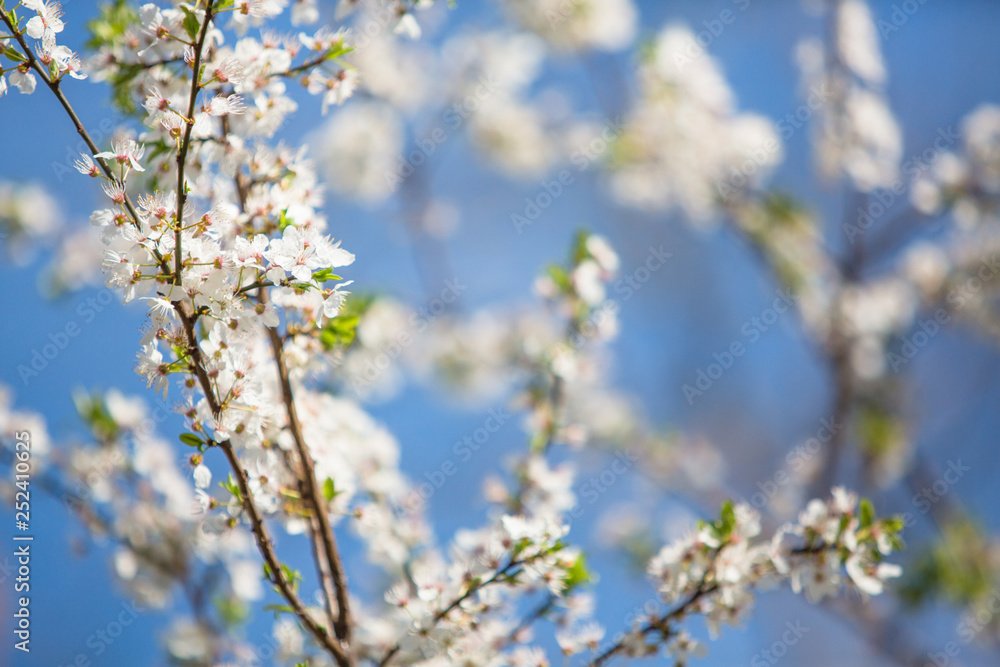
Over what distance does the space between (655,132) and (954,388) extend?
415cm

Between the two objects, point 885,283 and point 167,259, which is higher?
point 885,283

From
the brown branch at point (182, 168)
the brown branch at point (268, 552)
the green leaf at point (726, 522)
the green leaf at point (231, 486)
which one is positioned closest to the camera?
the brown branch at point (182, 168)

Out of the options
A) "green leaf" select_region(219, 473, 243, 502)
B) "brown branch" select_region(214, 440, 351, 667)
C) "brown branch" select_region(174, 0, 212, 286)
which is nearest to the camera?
"brown branch" select_region(174, 0, 212, 286)

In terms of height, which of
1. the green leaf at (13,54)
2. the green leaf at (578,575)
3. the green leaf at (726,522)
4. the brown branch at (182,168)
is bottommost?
the green leaf at (726,522)

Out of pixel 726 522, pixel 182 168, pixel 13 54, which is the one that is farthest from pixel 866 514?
pixel 13 54

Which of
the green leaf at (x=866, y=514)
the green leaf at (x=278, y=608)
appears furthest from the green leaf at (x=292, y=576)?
the green leaf at (x=866, y=514)

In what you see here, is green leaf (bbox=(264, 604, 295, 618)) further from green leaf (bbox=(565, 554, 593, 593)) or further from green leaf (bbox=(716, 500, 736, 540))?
green leaf (bbox=(716, 500, 736, 540))

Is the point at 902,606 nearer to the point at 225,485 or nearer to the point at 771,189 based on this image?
the point at 771,189

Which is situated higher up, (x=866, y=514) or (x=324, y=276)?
(x=324, y=276)

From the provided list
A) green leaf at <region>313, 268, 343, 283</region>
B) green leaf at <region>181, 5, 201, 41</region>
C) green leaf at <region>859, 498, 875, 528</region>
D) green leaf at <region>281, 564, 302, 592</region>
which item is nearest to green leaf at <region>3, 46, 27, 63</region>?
green leaf at <region>181, 5, 201, 41</region>

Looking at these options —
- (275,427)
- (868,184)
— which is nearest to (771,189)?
(868,184)

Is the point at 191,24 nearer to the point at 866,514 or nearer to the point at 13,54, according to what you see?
the point at 13,54

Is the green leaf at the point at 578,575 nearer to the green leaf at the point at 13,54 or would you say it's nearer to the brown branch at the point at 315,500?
the brown branch at the point at 315,500

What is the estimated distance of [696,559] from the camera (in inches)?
58.2
